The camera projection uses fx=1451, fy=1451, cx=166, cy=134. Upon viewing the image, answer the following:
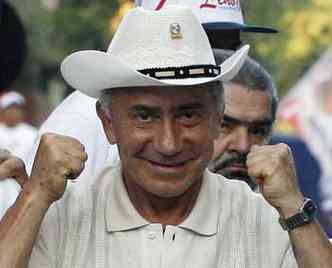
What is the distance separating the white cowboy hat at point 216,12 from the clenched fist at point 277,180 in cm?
180

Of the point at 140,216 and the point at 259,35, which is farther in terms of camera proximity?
the point at 259,35

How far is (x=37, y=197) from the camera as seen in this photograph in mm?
4762

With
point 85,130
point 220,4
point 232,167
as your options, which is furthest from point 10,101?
point 85,130

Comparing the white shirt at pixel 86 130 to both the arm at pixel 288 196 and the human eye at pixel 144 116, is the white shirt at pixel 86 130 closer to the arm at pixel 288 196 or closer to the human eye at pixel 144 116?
the human eye at pixel 144 116

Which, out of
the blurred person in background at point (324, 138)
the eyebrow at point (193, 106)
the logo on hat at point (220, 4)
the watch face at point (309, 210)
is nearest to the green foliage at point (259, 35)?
the blurred person in background at point (324, 138)

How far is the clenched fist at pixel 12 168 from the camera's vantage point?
5.45 m

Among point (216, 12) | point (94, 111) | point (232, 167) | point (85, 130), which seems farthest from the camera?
point (216, 12)

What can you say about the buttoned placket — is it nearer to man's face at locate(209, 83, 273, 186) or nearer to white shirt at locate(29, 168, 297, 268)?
white shirt at locate(29, 168, 297, 268)

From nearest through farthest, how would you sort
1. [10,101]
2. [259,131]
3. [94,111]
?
[94,111] < [259,131] < [10,101]

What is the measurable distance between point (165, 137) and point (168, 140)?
0.06 ft

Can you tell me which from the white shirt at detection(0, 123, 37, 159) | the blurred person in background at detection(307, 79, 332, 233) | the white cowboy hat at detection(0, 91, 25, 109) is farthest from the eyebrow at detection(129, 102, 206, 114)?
the white cowboy hat at detection(0, 91, 25, 109)

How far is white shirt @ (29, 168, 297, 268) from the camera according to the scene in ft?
16.0

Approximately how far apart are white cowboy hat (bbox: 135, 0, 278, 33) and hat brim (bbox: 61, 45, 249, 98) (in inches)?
58.1

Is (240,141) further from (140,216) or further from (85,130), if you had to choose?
(140,216)
